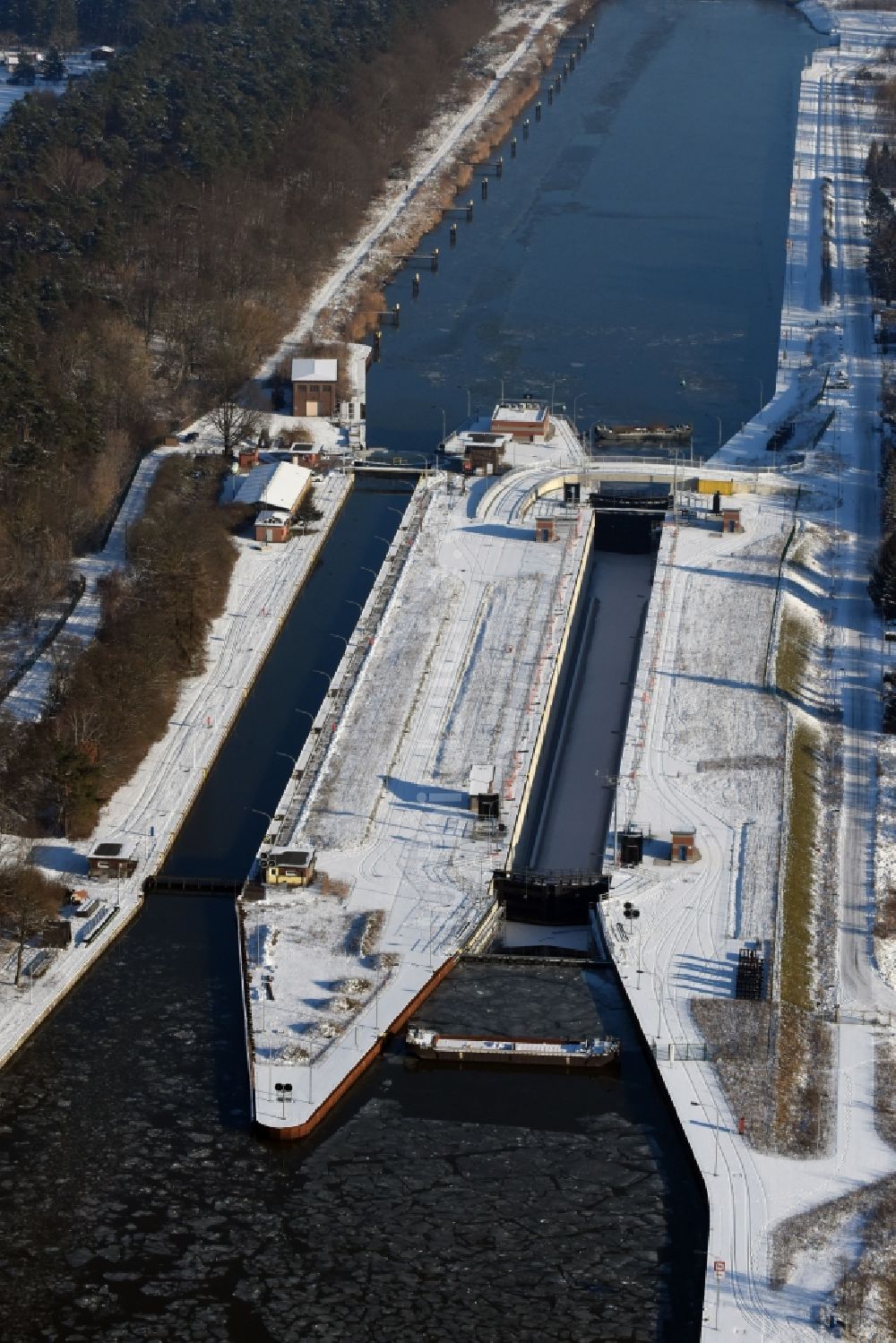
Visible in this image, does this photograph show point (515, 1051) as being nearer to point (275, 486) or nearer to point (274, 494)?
point (274, 494)

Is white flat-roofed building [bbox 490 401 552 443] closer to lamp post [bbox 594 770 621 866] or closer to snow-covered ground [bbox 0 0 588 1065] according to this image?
snow-covered ground [bbox 0 0 588 1065]

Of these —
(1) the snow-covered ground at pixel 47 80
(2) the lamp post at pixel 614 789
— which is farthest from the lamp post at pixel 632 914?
(1) the snow-covered ground at pixel 47 80

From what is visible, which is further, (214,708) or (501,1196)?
(214,708)

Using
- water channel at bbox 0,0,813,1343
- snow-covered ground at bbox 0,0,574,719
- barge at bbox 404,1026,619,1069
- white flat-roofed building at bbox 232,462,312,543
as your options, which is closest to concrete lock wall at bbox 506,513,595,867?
water channel at bbox 0,0,813,1343

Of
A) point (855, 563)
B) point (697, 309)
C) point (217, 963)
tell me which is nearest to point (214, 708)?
point (217, 963)

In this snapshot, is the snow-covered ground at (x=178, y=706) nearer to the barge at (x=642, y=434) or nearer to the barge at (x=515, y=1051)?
the barge at (x=515, y=1051)

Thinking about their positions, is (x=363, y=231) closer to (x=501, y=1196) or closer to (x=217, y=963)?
(x=217, y=963)

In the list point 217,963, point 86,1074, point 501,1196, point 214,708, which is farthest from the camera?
point 214,708
